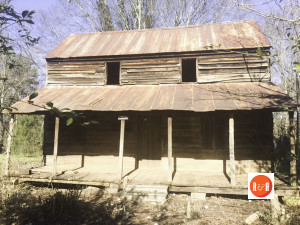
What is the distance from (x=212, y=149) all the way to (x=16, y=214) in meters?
7.59

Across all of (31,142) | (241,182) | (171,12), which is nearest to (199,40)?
(241,182)

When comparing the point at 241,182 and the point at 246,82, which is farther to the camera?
the point at 246,82

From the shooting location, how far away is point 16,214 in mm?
5434

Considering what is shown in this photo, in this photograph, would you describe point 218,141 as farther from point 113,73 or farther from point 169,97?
point 113,73

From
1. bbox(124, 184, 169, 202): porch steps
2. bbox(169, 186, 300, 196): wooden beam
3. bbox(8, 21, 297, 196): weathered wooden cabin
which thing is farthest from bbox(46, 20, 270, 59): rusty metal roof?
bbox(124, 184, 169, 202): porch steps

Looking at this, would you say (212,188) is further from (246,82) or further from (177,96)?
(246,82)

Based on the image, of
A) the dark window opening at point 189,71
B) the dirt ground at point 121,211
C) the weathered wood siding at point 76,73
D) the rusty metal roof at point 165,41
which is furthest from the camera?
the dark window opening at point 189,71

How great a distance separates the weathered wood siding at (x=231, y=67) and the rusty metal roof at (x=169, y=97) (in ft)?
1.38

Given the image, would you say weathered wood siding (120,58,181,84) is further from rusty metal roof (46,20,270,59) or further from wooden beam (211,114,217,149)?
wooden beam (211,114,217,149)

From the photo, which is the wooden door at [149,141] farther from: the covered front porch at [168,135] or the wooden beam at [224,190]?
the wooden beam at [224,190]

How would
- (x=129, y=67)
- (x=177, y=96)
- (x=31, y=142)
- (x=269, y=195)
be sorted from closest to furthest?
(x=269, y=195) < (x=177, y=96) < (x=129, y=67) < (x=31, y=142)

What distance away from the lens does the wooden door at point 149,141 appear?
34.7 ft

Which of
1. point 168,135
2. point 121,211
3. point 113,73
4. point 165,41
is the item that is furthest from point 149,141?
point 113,73

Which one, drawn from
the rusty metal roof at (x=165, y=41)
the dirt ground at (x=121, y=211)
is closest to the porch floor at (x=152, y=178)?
the dirt ground at (x=121, y=211)
